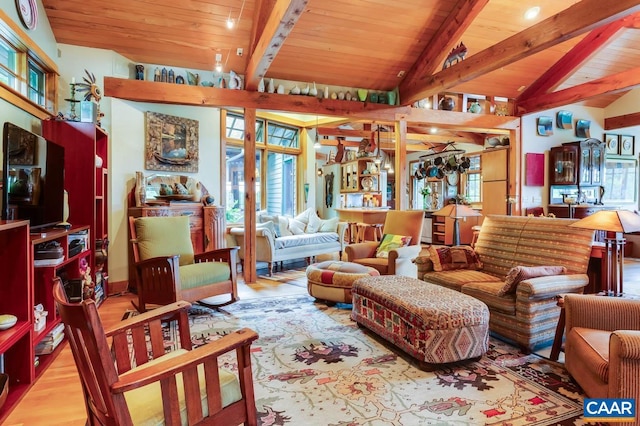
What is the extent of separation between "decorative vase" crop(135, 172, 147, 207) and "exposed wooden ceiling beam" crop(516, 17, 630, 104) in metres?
6.32

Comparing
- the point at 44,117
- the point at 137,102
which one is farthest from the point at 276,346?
the point at 137,102

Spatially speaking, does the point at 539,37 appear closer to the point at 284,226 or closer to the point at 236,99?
the point at 236,99

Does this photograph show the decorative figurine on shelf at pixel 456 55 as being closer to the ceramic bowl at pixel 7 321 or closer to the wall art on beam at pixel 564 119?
the wall art on beam at pixel 564 119

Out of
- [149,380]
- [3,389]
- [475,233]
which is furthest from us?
[475,233]

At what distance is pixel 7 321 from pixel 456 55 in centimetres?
530

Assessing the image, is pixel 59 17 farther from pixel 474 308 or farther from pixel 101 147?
pixel 474 308

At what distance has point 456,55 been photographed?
492cm

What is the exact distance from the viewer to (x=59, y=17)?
3996 millimetres

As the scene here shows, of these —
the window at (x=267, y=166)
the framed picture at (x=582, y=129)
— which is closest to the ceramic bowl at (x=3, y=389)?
the window at (x=267, y=166)

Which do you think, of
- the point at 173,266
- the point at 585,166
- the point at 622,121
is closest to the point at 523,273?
the point at 173,266

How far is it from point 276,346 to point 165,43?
3.80 m

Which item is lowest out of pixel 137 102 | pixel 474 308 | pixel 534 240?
pixel 474 308

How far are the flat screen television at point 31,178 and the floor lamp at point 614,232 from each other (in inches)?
158

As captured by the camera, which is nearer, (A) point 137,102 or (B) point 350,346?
(B) point 350,346
